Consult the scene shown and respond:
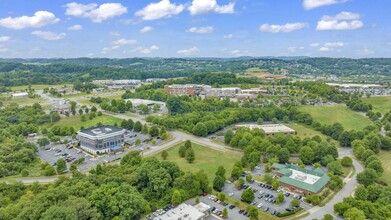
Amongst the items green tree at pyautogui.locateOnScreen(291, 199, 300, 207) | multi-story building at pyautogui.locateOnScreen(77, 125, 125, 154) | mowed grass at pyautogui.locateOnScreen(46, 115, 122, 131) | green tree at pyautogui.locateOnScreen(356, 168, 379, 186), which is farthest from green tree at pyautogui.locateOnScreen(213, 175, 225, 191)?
mowed grass at pyautogui.locateOnScreen(46, 115, 122, 131)

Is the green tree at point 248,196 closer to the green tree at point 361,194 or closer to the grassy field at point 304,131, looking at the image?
the green tree at point 361,194

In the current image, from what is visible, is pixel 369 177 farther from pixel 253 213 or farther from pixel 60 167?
pixel 60 167

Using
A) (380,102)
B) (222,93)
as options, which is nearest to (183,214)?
(222,93)

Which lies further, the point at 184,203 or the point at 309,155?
the point at 309,155

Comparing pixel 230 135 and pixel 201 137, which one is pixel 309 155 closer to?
pixel 230 135

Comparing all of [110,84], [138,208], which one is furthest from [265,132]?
[110,84]

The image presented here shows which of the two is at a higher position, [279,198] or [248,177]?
[248,177]

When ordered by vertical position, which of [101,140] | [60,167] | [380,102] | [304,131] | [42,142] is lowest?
[304,131]
